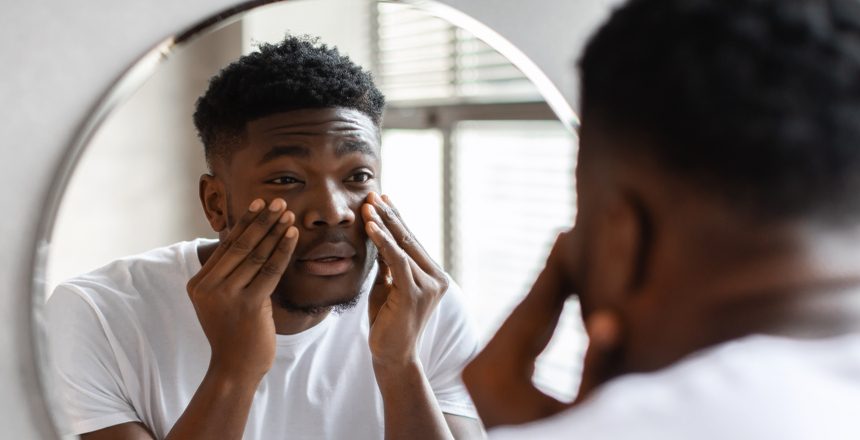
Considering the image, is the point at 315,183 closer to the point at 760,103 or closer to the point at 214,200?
the point at 214,200

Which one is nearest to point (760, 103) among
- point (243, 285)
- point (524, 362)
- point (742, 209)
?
point (742, 209)

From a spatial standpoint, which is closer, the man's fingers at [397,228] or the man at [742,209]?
the man at [742,209]

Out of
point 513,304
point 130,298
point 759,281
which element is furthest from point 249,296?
point 759,281

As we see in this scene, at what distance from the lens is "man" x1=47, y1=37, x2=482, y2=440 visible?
430mm

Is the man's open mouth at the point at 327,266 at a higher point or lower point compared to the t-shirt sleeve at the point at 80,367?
higher

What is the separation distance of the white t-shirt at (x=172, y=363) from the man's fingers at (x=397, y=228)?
1.7 inches

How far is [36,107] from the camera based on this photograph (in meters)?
0.42

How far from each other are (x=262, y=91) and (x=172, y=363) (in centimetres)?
17

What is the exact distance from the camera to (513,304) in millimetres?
487

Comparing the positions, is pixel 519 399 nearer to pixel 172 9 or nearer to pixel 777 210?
pixel 777 210

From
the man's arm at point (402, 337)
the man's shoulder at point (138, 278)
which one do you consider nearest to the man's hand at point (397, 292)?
the man's arm at point (402, 337)

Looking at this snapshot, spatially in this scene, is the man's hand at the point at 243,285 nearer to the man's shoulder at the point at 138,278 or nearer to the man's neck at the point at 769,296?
the man's shoulder at the point at 138,278

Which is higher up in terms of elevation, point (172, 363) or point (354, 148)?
point (354, 148)

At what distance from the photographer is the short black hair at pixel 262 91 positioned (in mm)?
435
